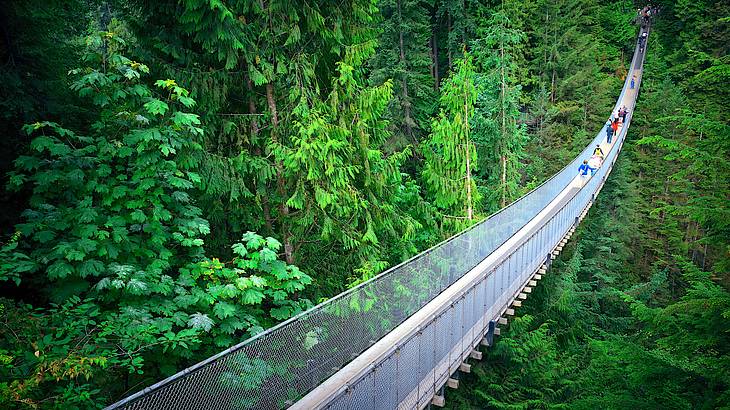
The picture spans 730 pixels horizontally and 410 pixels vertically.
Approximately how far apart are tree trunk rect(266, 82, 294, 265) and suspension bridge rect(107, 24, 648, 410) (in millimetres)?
2222

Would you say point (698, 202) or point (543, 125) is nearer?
point (698, 202)

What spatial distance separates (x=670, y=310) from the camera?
549 centimetres

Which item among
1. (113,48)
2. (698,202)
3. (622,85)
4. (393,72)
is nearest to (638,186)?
(622,85)

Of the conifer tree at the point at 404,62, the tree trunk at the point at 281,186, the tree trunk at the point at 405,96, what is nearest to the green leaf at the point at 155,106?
the tree trunk at the point at 281,186

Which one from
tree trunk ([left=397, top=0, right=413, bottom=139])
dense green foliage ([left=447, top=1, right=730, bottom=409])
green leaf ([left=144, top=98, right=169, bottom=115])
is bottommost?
dense green foliage ([left=447, top=1, right=730, bottom=409])

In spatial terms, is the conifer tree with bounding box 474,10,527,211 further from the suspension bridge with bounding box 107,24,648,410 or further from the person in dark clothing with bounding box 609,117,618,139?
the person in dark clothing with bounding box 609,117,618,139

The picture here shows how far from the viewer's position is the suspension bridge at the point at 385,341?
180 inches

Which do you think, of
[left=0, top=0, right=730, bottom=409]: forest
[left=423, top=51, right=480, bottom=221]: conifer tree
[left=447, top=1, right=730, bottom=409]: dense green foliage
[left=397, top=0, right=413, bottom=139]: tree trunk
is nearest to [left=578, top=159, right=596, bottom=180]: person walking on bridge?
[left=447, top=1, right=730, bottom=409]: dense green foliage

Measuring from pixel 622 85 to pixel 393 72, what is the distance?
80.4ft

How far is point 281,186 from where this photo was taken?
8195 mm

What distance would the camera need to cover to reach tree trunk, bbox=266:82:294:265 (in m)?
7.87

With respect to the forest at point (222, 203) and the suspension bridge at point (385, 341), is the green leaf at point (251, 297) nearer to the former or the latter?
the forest at point (222, 203)

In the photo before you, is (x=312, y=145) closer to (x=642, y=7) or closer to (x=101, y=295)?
(x=101, y=295)

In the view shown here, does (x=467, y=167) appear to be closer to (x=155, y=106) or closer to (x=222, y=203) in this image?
(x=222, y=203)
